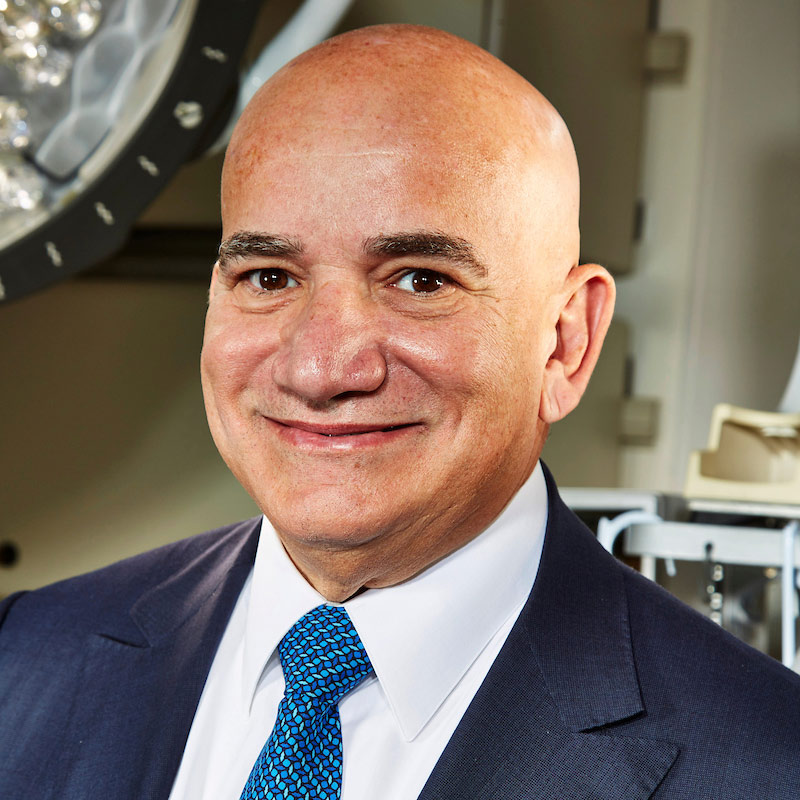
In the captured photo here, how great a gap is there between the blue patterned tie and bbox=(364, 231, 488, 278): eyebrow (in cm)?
28

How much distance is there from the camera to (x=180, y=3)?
1.22m

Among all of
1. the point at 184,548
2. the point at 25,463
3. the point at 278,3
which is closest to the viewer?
the point at 184,548

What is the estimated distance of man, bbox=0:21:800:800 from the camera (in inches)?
27.9

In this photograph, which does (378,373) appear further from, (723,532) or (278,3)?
(278,3)

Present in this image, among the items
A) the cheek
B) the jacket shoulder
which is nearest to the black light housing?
the jacket shoulder

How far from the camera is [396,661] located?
77cm

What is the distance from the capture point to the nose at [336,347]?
2.28ft

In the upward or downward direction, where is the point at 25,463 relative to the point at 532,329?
downward

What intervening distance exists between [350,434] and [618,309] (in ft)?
3.99

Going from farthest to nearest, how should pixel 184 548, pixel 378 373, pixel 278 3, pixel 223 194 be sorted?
pixel 278 3 → pixel 184 548 → pixel 223 194 → pixel 378 373

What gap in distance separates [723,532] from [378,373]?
67 cm

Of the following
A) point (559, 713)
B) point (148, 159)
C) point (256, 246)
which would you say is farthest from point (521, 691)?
point (148, 159)

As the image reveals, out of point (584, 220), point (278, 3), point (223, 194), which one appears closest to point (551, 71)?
point (584, 220)

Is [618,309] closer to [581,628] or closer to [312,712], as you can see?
[581,628]
